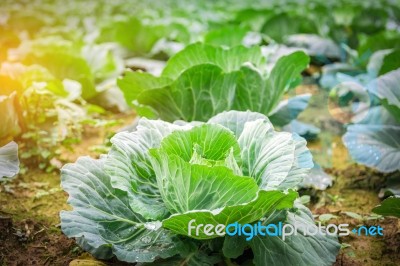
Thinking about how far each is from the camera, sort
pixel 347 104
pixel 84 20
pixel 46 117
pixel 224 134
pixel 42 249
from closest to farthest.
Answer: pixel 224 134 → pixel 42 249 → pixel 46 117 → pixel 347 104 → pixel 84 20

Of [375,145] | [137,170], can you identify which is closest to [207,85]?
[137,170]

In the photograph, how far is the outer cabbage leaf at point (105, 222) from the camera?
193cm

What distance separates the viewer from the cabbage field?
1937 millimetres

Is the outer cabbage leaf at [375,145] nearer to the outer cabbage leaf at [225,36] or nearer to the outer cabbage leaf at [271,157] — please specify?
the outer cabbage leaf at [271,157]

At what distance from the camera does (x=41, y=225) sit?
8.14ft

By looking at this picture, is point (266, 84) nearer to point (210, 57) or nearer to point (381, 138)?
point (210, 57)

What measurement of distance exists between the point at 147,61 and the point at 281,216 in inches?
142

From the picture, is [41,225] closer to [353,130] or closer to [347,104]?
[353,130]

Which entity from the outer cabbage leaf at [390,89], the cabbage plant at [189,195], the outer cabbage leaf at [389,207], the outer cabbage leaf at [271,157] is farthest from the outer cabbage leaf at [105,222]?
the outer cabbage leaf at [390,89]

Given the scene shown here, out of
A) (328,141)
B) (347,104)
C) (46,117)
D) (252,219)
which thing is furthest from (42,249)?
(347,104)

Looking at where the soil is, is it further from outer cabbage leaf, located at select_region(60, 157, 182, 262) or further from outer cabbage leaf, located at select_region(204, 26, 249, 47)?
outer cabbage leaf, located at select_region(204, 26, 249, 47)

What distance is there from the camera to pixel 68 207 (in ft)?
8.87

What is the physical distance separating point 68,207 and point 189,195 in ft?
3.59

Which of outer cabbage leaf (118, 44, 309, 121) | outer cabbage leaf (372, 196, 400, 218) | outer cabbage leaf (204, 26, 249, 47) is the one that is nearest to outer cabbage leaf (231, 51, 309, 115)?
outer cabbage leaf (118, 44, 309, 121)
